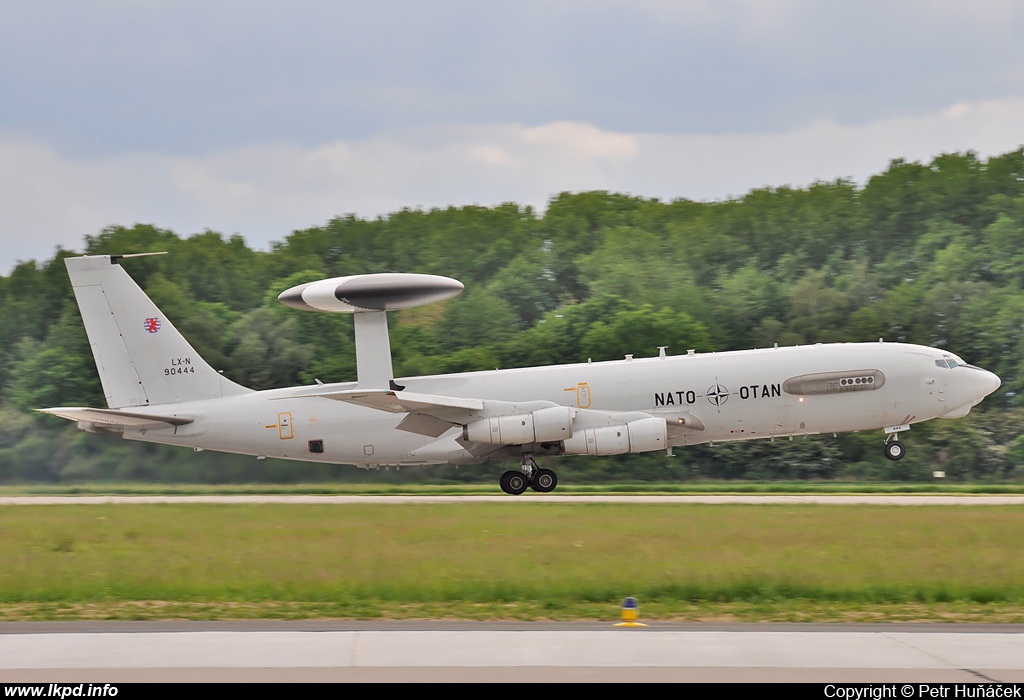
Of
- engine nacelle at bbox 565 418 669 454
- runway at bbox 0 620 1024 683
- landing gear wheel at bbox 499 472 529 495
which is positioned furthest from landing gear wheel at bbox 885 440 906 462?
runway at bbox 0 620 1024 683

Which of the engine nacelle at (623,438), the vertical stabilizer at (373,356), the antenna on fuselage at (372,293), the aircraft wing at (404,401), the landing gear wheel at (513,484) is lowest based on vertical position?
the landing gear wheel at (513,484)

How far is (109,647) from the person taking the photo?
36.0ft

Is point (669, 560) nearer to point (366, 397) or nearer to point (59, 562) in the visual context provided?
point (59, 562)

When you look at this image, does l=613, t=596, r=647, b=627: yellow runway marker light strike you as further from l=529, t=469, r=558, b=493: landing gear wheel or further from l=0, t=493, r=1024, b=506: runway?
l=529, t=469, r=558, b=493: landing gear wheel

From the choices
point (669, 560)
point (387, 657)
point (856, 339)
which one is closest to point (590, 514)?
point (669, 560)

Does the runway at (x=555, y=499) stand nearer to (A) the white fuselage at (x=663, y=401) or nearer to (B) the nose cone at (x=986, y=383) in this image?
(A) the white fuselage at (x=663, y=401)

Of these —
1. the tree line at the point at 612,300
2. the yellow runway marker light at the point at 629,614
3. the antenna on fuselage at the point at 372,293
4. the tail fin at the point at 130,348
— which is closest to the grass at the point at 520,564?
the yellow runway marker light at the point at 629,614

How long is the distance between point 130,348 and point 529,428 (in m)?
12.2

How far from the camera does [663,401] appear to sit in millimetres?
31109

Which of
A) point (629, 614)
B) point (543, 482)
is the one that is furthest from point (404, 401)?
point (629, 614)

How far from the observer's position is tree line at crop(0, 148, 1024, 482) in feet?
129

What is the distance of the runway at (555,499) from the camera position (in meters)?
27.6

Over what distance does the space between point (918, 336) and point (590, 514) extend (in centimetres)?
2526

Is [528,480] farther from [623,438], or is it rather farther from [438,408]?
[438,408]
